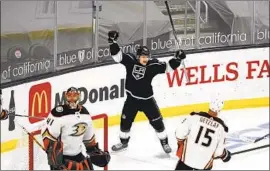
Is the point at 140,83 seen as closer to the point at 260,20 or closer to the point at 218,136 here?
the point at 218,136

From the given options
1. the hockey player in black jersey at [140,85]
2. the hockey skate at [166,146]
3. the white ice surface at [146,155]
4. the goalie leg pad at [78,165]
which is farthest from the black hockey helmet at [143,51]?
the goalie leg pad at [78,165]

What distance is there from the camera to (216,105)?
5.45 metres

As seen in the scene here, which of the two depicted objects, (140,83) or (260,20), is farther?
(260,20)

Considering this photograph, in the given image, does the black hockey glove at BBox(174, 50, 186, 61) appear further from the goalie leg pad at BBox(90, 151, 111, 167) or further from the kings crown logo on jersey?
the goalie leg pad at BBox(90, 151, 111, 167)

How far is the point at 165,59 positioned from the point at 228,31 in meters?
0.68

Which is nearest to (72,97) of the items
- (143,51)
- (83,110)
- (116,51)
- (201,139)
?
(83,110)

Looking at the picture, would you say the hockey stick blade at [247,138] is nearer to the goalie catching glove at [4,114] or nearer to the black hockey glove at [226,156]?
the black hockey glove at [226,156]

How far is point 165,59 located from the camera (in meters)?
5.50

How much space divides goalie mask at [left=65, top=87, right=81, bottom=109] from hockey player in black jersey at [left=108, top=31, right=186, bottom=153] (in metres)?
0.37

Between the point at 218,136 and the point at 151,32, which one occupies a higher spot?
the point at 151,32

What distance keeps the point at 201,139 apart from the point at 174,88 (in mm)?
566

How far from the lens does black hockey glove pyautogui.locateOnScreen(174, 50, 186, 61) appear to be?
558 centimetres

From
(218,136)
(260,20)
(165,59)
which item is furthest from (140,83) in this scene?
(260,20)

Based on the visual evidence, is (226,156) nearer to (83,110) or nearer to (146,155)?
(146,155)
